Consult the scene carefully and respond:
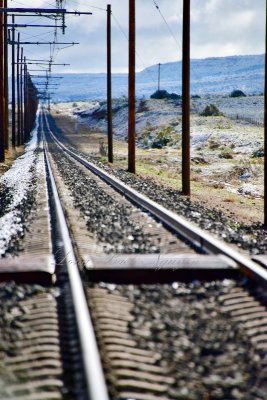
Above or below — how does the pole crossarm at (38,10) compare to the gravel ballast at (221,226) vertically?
above

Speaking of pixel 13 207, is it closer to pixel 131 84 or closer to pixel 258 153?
pixel 131 84

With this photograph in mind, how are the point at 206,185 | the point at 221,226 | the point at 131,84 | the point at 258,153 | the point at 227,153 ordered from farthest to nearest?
the point at 227,153 < the point at 258,153 < the point at 131,84 < the point at 206,185 < the point at 221,226

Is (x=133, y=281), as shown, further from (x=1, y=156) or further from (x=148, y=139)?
(x=148, y=139)

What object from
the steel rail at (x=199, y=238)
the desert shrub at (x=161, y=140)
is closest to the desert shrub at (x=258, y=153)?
the desert shrub at (x=161, y=140)

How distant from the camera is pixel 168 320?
491 centimetres

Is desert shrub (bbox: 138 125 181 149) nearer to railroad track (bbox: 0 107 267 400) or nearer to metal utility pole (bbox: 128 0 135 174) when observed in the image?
metal utility pole (bbox: 128 0 135 174)

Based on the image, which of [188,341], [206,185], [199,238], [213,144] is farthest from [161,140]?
[188,341]

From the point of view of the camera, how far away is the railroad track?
3.86 m

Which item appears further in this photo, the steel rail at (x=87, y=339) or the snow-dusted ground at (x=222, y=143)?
the snow-dusted ground at (x=222, y=143)

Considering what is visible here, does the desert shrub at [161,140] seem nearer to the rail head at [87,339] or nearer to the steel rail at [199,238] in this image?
the steel rail at [199,238]

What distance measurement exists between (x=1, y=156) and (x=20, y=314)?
24.7 metres

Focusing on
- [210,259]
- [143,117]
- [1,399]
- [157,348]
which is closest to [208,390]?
[157,348]

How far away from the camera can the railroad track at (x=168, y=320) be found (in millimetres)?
3857

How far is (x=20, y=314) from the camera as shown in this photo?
16.9 ft
